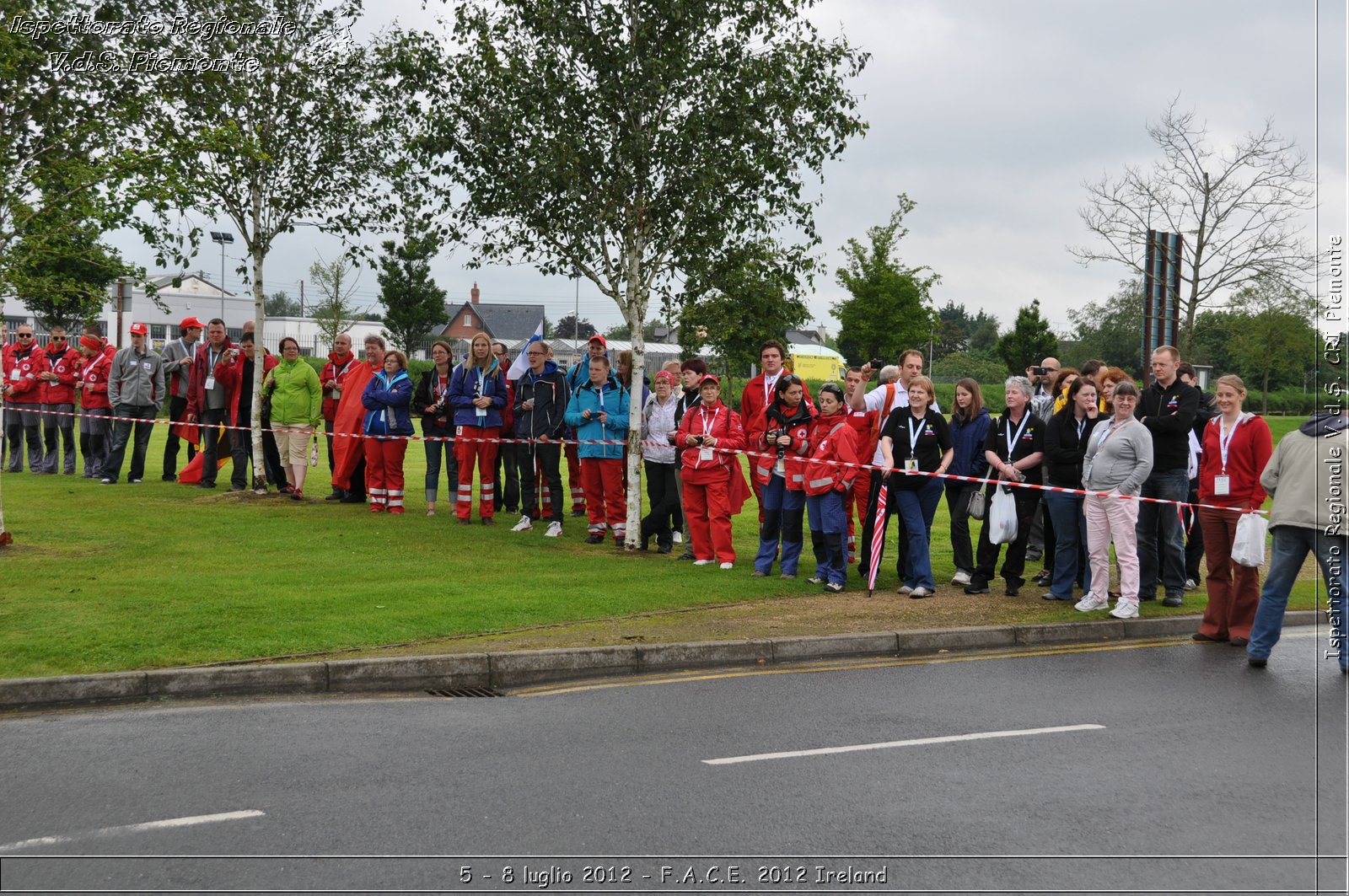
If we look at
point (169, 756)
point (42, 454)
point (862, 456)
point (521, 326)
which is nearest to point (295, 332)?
point (521, 326)

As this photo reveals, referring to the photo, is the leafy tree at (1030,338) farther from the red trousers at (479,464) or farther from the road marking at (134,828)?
the road marking at (134,828)

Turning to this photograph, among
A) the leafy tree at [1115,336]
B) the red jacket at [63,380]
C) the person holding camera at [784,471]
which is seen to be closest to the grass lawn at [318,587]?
the person holding camera at [784,471]

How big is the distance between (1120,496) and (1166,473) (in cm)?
105

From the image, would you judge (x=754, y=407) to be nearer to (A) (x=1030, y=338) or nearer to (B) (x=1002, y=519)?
(B) (x=1002, y=519)

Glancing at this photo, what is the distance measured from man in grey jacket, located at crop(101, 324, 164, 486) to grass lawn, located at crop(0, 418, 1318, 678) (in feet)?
6.86

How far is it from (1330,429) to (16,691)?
9.26m

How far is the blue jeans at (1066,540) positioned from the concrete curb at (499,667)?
110 cm

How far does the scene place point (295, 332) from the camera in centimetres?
7175

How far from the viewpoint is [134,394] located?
17.8m

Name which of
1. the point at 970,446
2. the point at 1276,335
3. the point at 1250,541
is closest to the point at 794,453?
the point at 970,446

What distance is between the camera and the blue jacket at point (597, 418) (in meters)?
13.8

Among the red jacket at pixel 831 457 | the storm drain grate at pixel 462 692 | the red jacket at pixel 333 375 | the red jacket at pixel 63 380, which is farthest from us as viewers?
the red jacket at pixel 63 380

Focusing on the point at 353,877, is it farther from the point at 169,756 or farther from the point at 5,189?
the point at 5,189

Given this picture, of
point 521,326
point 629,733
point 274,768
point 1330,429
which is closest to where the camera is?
point 274,768
